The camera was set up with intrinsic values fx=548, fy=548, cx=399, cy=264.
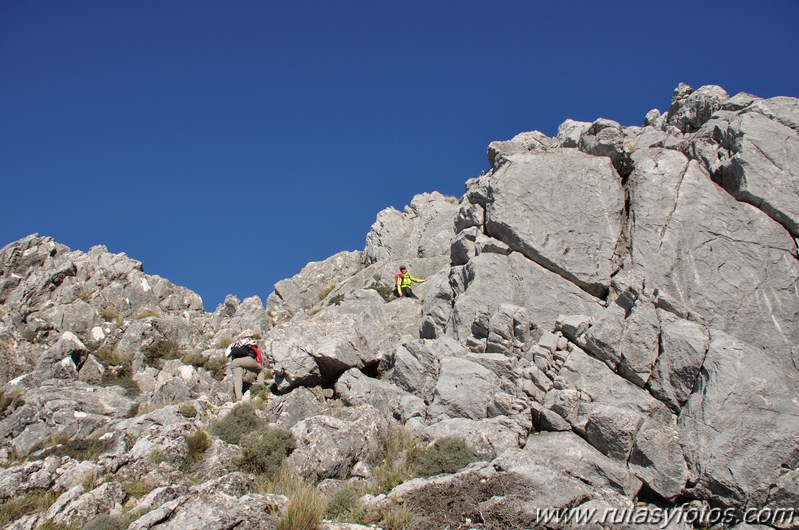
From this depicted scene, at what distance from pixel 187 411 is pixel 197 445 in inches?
170

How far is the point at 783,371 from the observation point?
1560cm

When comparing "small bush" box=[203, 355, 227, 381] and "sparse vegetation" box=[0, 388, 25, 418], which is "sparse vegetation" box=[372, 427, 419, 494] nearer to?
"small bush" box=[203, 355, 227, 381]

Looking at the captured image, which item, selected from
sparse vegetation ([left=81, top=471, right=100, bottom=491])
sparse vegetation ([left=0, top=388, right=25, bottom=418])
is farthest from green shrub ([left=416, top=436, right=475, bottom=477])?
sparse vegetation ([left=0, top=388, right=25, bottom=418])

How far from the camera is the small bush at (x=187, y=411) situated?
1871 cm

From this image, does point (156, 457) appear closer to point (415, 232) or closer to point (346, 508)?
point (346, 508)

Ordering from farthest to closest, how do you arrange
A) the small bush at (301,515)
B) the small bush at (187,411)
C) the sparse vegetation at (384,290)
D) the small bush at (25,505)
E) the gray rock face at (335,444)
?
1. the sparse vegetation at (384,290)
2. the small bush at (187,411)
3. the gray rock face at (335,444)
4. the small bush at (25,505)
5. the small bush at (301,515)

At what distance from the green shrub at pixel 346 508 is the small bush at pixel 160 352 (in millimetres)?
17478

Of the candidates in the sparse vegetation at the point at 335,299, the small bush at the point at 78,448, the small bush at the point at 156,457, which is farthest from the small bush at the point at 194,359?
the small bush at the point at 156,457

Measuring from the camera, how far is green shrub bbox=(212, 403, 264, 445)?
16.2 metres

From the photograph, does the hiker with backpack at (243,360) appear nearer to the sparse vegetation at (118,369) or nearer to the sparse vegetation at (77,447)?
the sparse vegetation at (118,369)

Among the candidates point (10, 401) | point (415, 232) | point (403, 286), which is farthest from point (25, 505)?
point (415, 232)

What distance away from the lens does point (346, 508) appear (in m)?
11.4

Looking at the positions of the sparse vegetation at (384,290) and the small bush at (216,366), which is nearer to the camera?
the small bush at (216,366)

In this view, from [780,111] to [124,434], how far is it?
26180mm
